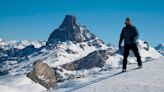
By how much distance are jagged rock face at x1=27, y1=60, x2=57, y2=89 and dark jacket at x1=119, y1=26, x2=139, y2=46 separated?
46.7 ft

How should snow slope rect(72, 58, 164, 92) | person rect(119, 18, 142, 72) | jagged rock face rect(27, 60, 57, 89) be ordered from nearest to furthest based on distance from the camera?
snow slope rect(72, 58, 164, 92) < person rect(119, 18, 142, 72) < jagged rock face rect(27, 60, 57, 89)

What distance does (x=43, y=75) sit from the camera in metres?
36.9

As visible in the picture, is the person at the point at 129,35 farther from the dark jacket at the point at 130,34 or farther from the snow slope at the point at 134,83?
the snow slope at the point at 134,83

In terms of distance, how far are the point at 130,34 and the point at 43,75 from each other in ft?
55.8

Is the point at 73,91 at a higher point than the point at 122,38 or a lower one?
lower

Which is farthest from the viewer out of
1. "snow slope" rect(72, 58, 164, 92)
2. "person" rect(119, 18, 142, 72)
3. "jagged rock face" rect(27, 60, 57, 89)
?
"jagged rock face" rect(27, 60, 57, 89)

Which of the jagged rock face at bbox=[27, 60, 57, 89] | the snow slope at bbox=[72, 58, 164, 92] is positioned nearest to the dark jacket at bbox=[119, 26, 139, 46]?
the snow slope at bbox=[72, 58, 164, 92]

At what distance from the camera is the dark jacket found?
2155 centimetres

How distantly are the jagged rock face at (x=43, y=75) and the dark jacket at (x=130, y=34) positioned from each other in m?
14.2

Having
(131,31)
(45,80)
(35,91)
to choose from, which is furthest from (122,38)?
(45,80)

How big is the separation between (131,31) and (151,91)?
7.11 meters

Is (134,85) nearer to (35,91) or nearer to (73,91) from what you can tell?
(73,91)

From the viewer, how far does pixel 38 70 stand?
38.8 m

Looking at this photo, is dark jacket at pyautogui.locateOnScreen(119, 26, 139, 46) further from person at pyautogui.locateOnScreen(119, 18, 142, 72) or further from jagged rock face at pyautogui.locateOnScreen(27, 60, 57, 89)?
jagged rock face at pyautogui.locateOnScreen(27, 60, 57, 89)
